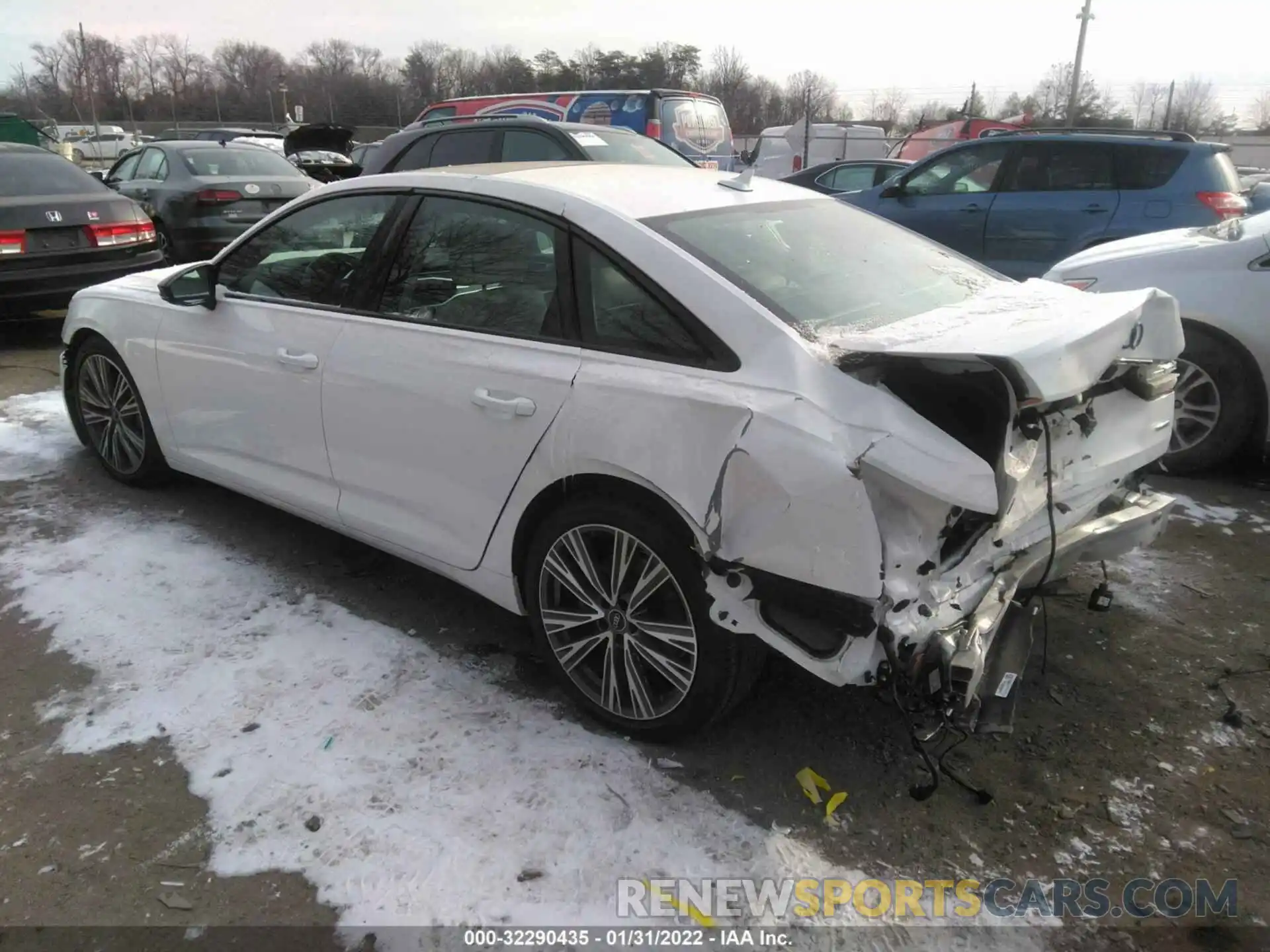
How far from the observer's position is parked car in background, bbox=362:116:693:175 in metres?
8.28

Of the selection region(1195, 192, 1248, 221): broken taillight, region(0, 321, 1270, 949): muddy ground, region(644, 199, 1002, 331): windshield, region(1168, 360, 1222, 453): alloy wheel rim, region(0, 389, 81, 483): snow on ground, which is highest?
region(644, 199, 1002, 331): windshield

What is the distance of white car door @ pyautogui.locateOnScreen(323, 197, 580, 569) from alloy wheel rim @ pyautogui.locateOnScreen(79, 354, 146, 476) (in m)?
1.73

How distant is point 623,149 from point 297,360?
583 centimetres

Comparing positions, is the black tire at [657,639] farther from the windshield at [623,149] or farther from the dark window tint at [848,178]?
the dark window tint at [848,178]

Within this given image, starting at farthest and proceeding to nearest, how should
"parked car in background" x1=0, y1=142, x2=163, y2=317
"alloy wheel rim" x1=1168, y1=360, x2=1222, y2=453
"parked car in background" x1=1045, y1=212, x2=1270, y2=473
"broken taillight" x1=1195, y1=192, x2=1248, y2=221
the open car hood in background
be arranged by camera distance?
the open car hood in background
"parked car in background" x1=0, y1=142, x2=163, y2=317
"broken taillight" x1=1195, y1=192, x2=1248, y2=221
"alloy wheel rim" x1=1168, y1=360, x2=1222, y2=453
"parked car in background" x1=1045, y1=212, x2=1270, y2=473

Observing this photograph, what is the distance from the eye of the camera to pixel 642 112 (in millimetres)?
13023

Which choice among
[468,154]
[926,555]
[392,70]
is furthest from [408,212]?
[392,70]

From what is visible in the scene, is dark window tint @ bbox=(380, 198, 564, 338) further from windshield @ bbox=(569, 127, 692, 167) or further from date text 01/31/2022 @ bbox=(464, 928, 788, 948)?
windshield @ bbox=(569, 127, 692, 167)

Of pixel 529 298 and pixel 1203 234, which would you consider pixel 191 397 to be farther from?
pixel 1203 234

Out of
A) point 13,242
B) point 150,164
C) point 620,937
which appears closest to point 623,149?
point 13,242

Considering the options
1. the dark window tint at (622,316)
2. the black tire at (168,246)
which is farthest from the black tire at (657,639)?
the black tire at (168,246)

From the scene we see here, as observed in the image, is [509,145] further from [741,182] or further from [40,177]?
[741,182]

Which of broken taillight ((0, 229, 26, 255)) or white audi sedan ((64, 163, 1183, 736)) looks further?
broken taillight ((0, 229, 26, 255))

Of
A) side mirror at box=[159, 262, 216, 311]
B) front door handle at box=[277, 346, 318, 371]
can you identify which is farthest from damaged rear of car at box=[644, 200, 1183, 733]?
side mirror at box=[159, 262, 216, 311]
